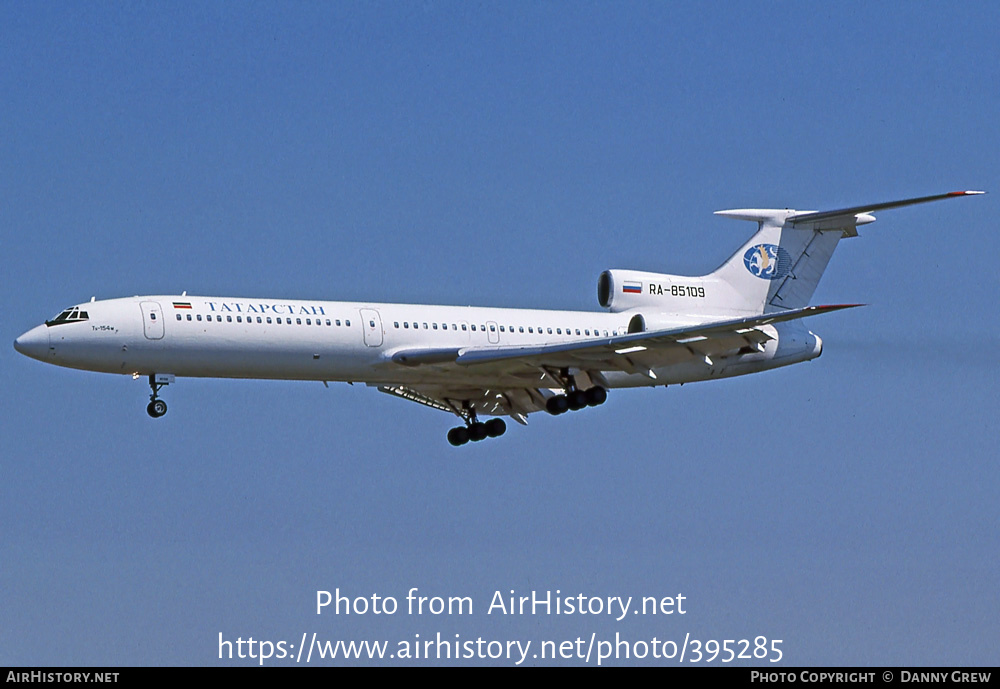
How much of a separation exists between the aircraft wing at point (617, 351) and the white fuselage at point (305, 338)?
18.0 inches

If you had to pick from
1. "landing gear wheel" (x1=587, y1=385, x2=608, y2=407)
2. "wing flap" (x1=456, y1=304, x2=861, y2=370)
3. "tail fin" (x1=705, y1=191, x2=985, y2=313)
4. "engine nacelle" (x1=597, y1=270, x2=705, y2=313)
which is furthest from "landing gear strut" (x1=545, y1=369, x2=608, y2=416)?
"tail fin" (x1=705, y1=191, x2=985, y2=313)

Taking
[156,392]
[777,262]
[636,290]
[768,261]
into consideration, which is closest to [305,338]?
[156,392]

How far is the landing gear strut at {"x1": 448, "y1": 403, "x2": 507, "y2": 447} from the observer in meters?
44.3

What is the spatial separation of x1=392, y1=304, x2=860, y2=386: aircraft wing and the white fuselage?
46 centimetres

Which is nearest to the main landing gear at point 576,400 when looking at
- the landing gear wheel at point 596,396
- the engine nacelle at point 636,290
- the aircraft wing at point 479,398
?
the landing gear wheel at point 596,396

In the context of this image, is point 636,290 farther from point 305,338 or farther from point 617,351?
point 305,338

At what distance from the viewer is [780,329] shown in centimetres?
4200

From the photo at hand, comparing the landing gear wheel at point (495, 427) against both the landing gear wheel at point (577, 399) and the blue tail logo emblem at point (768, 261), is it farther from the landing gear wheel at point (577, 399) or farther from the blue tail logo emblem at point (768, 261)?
the blue tail logo emblem at point (768, 261)

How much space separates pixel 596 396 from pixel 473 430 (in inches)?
177

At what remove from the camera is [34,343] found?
3684cm

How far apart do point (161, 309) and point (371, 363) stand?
16.3 ft

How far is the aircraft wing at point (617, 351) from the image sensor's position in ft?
128

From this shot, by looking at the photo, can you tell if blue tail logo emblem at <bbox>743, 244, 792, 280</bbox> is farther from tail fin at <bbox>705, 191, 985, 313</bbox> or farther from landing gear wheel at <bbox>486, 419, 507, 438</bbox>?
landing gear wheel at <bbox>486, 419, 507, 438</bbox>
